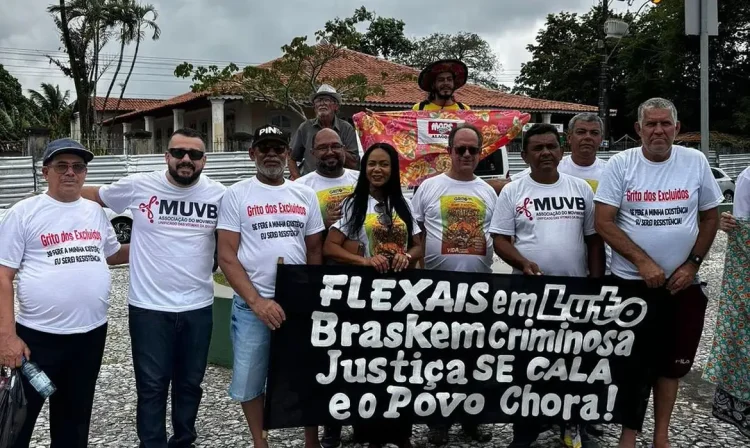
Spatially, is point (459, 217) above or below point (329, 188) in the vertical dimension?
below

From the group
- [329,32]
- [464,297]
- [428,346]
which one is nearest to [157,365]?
[428,346]

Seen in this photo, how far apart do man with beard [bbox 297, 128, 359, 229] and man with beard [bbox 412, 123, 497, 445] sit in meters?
0.54

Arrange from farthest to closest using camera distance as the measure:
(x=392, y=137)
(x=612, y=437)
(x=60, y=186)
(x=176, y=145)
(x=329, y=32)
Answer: (x=329, y=32) → (x=392, y=137) → (x=612, y=437) → (x=176, y=145) → (x=60, y=186)

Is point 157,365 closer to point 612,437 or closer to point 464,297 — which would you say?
point 464,297

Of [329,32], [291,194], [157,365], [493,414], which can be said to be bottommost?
[493,414]

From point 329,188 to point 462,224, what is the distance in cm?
92

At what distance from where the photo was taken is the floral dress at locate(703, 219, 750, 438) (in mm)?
3971

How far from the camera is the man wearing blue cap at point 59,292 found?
3.26 metres

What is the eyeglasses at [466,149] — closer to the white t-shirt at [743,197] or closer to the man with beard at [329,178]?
the man with beard at [329,178]

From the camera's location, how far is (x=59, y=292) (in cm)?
328

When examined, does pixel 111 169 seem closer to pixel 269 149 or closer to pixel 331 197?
pixel 331 197

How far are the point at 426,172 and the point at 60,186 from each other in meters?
4.04

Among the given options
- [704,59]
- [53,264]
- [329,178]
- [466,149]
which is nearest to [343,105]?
[704,59]

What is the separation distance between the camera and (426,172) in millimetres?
6770
